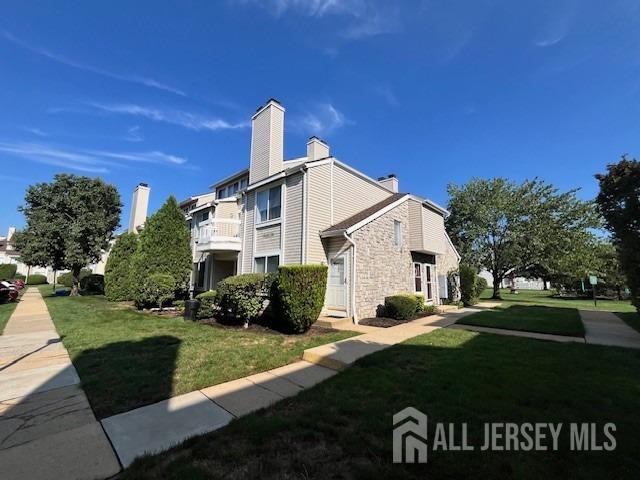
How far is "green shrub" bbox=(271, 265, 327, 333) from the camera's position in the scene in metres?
8.47

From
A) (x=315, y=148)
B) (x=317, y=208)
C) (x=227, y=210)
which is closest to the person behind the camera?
(x=317, y=208)

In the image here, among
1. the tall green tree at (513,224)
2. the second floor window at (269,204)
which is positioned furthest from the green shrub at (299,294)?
the tall green tree at (513,224)

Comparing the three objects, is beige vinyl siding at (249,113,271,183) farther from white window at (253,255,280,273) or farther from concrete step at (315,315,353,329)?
concrete step at (315,315,353,329)

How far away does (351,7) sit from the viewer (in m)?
9.36

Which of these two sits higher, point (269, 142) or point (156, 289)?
point (269, 142)

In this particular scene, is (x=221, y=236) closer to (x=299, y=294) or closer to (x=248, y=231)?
(x=248, y=231)

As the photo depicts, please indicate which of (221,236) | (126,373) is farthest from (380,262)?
(126,373)

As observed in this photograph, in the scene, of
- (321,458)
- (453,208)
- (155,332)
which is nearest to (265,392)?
(321,458)

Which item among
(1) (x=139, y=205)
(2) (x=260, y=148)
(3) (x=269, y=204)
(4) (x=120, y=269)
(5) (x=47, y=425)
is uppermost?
(2) (x=260, y=148)

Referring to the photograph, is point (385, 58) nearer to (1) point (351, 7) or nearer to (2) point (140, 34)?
(1) point (351, 7)

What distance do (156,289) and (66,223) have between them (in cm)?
1473

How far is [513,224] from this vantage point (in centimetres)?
2683

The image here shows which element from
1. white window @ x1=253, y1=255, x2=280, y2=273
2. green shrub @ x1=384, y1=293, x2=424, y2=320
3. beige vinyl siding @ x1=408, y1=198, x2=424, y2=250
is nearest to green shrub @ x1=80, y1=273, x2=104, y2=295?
white window @ x1=253, y1=255, x2=280, y2=273

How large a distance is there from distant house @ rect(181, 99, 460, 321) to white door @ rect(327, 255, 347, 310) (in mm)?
39
